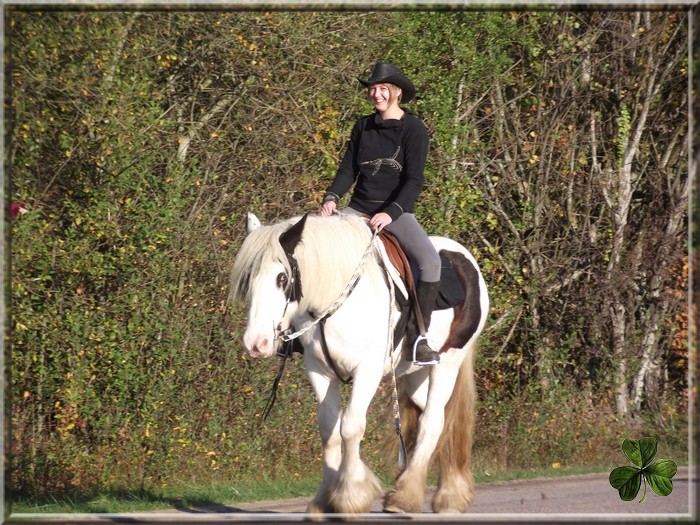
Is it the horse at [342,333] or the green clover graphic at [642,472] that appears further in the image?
the green clover graphic at [642,472]

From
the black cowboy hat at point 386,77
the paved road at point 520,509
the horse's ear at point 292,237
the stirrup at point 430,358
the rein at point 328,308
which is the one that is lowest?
the paved road at point 520,509

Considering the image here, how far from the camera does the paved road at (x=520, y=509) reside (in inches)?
261

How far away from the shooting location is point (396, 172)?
749 centimetres

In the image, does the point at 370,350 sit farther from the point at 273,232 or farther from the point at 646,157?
the point at 646,157

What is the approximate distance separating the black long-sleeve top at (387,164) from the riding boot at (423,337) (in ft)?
1.98

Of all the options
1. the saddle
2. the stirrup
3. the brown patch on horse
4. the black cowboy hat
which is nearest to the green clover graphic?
the stirrup

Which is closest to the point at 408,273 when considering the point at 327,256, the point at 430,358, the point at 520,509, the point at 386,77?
the point at 430,358

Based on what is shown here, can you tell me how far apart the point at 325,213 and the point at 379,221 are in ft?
1.42

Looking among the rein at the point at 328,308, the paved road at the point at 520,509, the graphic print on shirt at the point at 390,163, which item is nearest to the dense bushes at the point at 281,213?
the paved road at the point at 520,509

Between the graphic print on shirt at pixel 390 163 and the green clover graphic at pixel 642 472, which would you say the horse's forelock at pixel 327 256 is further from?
the green clover graphic at pixel 642 472

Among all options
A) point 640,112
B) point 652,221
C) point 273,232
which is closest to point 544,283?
point 652,221

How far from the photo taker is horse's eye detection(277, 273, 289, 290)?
6.34 metres

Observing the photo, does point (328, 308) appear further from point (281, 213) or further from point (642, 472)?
point (281, 213)

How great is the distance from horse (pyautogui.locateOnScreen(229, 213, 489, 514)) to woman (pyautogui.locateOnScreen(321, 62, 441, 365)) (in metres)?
→ 0.27
